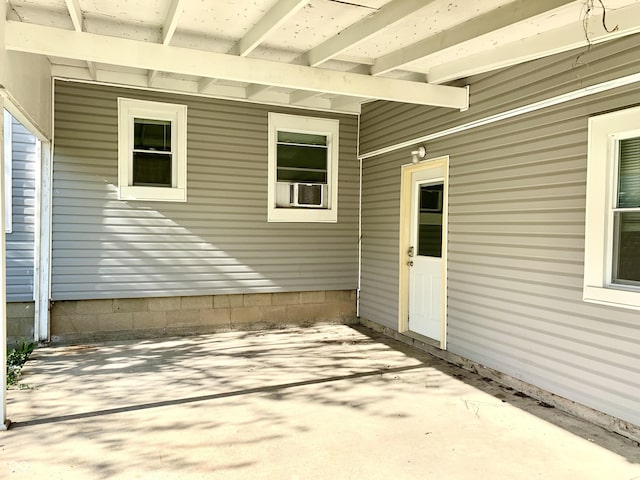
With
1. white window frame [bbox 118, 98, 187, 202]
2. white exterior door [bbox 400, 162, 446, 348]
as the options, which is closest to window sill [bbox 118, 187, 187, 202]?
white window frame [bbox 118, 98, 187, 202]

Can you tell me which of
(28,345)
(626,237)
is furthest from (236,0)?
(28,345)

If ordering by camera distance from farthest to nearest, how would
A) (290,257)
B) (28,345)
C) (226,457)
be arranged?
(290,257) < (28,345) < (226,457)

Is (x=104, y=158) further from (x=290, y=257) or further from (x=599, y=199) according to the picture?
(x=599, y=199)

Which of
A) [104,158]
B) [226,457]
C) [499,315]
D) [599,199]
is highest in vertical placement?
[104,158]

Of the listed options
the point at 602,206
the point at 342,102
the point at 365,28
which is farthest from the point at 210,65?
the point at 602,206

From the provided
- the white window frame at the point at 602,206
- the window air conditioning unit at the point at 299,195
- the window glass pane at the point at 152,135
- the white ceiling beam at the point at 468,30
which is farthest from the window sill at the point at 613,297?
the window glass pane at the point at 152,135

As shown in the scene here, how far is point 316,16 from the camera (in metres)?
3.62

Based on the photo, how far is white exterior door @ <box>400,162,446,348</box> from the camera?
208 inches

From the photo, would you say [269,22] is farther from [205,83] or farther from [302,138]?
[302,138]

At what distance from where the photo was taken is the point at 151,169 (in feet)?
19.4

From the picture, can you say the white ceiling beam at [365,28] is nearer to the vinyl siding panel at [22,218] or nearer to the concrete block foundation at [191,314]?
the concrete block foundation at [191,314]

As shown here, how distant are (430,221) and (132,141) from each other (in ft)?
12.3

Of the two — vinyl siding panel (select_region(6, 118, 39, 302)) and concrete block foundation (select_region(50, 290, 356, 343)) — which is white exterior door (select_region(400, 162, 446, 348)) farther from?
vinyl siding panel (select_region(6, 118, 39, 302))

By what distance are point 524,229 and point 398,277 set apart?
2.12 meters
